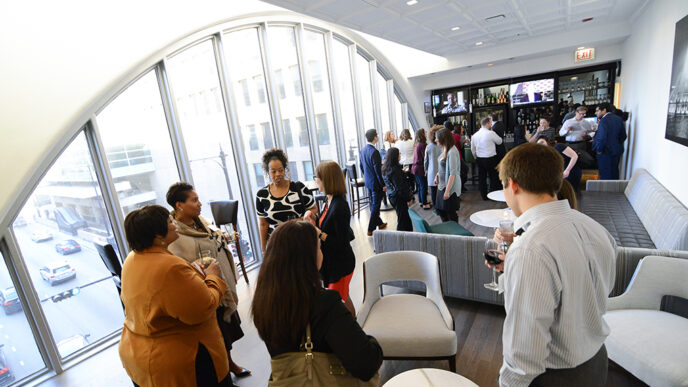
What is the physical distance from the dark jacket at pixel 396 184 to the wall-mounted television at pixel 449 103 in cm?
654

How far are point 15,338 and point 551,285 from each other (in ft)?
13.8

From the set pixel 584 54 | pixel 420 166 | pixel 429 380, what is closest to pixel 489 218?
pixel 429 380

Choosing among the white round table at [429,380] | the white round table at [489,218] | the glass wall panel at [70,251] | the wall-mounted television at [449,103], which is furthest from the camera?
the wall-mounted television at [449,103]

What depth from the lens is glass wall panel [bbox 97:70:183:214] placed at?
368cm

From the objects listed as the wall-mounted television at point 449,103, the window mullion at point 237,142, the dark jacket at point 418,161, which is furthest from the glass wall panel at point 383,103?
the window mullion at point 237,142

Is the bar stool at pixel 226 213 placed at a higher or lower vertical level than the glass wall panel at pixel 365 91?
lower

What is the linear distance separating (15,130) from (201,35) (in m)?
2.45

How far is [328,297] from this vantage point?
49.1 inches

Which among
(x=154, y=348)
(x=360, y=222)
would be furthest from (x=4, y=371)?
(x=360, y=222)

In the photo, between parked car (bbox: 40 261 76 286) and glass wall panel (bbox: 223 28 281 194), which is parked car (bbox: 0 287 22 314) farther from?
glass wall panel (bbox: 223 28 281 194)

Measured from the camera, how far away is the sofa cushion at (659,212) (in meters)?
2.64

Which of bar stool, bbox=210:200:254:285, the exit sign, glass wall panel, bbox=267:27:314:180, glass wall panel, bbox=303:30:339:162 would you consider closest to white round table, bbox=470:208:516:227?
bar stool, bbox=210:200:254:285

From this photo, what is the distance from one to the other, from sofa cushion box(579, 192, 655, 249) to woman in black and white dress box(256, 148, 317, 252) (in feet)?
10.6

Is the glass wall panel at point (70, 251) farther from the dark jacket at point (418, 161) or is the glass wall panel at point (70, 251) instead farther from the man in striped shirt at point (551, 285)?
the dark jacket at point (418, 161)
